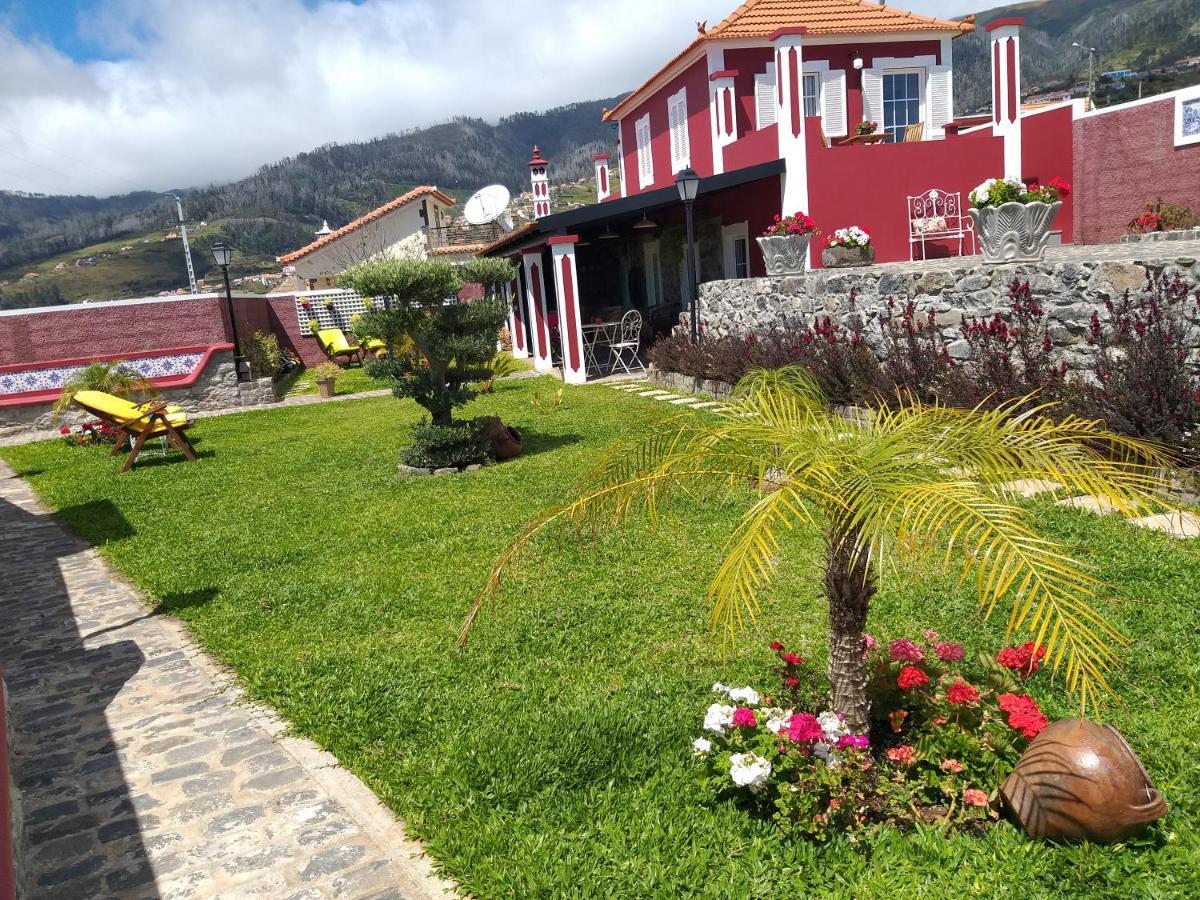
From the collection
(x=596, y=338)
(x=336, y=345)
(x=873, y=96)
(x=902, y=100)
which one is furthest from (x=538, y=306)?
(x=902, y=100)

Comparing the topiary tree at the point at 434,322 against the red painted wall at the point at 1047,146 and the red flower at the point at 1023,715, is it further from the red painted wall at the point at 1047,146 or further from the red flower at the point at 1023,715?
the red painted wall at the point at 1047,146

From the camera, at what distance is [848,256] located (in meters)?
11.5

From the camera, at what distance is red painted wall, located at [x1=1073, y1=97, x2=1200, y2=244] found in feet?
40.3

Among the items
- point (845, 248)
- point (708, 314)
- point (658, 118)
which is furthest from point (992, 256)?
point (658, 118)

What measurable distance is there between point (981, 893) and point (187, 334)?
59.0 feet

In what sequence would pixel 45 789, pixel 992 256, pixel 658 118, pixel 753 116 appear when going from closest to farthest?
pixel 45 789 < pixel 992 256 < pixel 753 116 < pixel 658 118

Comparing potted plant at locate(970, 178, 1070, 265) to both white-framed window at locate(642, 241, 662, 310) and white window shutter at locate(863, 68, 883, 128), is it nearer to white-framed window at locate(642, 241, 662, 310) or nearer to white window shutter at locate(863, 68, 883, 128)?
white window shutter at locate(863, 68, 883, 128)

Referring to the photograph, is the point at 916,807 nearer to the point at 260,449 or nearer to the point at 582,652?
the point at 582,652

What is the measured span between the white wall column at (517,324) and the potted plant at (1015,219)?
1364 centimetres

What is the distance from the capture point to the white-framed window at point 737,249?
1555 cm

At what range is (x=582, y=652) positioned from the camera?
170 inches

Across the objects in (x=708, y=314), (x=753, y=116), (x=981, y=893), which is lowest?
(x=981, y=893)

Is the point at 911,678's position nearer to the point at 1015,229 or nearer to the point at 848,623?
the point at 848,623

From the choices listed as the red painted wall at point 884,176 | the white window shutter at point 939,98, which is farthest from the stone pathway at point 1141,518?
the white window shutter at point 939,98
